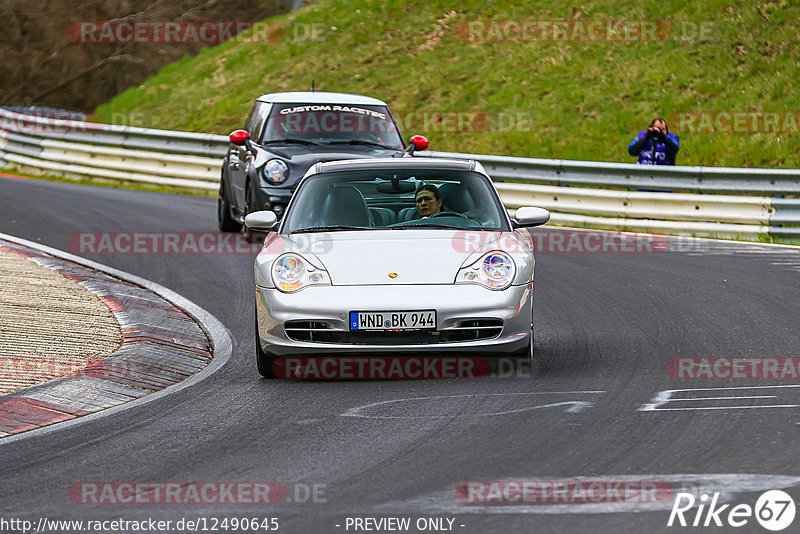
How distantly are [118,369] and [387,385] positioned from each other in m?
1.77

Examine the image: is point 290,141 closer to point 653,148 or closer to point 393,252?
point 653,148

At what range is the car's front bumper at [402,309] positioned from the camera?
8.02 metres

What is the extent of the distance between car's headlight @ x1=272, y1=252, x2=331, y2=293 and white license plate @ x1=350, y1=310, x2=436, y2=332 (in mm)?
377

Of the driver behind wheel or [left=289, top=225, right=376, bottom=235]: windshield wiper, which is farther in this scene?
the driver behind wheel

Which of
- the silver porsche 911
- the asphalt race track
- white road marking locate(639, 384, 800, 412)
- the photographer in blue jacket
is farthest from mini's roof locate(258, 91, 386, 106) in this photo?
white road marking locate(639, 384, 800, 412)

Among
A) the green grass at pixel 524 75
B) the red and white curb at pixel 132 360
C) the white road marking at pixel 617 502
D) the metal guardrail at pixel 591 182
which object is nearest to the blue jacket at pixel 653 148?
the metal guardrail at pixel 591 182

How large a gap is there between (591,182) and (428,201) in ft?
32.1

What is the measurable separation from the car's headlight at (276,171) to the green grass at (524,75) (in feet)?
32.5

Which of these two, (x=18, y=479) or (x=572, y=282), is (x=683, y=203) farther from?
(x=18, y=479)

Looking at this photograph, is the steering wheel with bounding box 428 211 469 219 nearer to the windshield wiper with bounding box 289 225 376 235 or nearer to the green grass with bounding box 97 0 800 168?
the windshield wiper with bounding box 289 225 376 235

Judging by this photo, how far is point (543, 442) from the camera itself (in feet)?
20.7

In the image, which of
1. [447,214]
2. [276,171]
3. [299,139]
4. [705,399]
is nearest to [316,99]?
[299,139]

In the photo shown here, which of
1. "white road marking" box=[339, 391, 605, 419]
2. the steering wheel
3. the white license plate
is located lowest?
"white road marking" box=[339, 391, 605, 419]

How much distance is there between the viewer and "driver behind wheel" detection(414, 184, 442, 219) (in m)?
9.20
